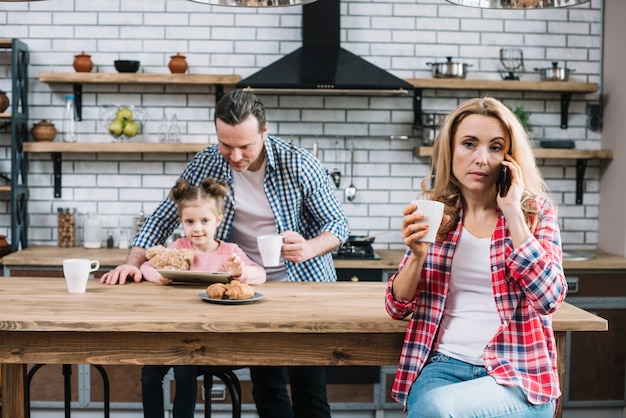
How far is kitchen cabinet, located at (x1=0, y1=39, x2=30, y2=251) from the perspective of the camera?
15.3ft

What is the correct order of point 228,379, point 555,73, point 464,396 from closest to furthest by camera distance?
point 464,396 → point 228,379 → point 555,73

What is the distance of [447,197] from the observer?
92.6 inches

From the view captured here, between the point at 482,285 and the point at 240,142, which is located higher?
the point at 240,142

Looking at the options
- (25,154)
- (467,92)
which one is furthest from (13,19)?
(467,92)

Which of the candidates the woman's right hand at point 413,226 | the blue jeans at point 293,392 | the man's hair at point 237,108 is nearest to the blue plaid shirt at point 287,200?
the man's hair at point 237,108

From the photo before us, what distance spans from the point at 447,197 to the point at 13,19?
3633 millimetres

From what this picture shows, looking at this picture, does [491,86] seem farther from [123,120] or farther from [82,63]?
[82,63]

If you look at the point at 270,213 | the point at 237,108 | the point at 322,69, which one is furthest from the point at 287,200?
the point at 322,69

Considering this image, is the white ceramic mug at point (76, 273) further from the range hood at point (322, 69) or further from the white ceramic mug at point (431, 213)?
the range hood at point (322, 69)

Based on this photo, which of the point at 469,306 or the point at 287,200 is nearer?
the point at 469,306

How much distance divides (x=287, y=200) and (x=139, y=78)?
6.50 feet

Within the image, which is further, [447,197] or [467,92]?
[467,92]

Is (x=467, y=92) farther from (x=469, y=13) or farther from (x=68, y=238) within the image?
(x=68, y=238)

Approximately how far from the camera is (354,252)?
4527 millimetres
